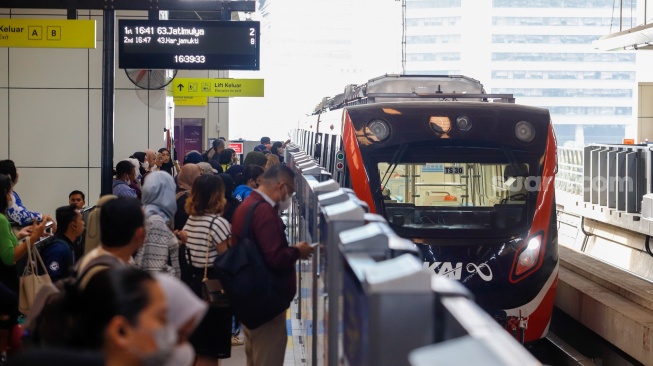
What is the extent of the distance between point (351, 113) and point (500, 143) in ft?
4.43

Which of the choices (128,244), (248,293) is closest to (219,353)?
(248,293)

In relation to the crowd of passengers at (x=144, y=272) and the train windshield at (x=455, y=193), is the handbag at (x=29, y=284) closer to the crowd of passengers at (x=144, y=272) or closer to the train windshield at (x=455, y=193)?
the crowd of passengers at (x=144, y=272)

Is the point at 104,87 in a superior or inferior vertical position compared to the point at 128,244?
superior

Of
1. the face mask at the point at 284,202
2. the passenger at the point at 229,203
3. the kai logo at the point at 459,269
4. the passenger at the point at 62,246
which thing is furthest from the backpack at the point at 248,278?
the kai logo at the point at 459,269

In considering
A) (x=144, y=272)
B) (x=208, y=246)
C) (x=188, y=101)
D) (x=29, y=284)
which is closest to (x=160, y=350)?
(x=144, y=272)

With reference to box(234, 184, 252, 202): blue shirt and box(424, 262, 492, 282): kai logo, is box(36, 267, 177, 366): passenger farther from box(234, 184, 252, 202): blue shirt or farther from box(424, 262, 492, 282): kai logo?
box(234, 184, 252, 202): blue shirt

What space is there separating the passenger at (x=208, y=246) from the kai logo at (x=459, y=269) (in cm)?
259

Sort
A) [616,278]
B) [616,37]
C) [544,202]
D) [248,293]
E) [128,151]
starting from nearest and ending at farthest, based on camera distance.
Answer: [248,293] < [544,202] < [616,278] < [128,151] < [616,37]

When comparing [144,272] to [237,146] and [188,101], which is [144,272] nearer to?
[188,101]

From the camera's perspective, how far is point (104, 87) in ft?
37.6

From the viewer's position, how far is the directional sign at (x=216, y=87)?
2508 cm

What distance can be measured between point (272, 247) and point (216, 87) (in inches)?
797

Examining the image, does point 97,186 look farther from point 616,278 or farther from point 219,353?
point 219,353

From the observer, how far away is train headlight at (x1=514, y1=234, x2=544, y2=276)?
856cm
